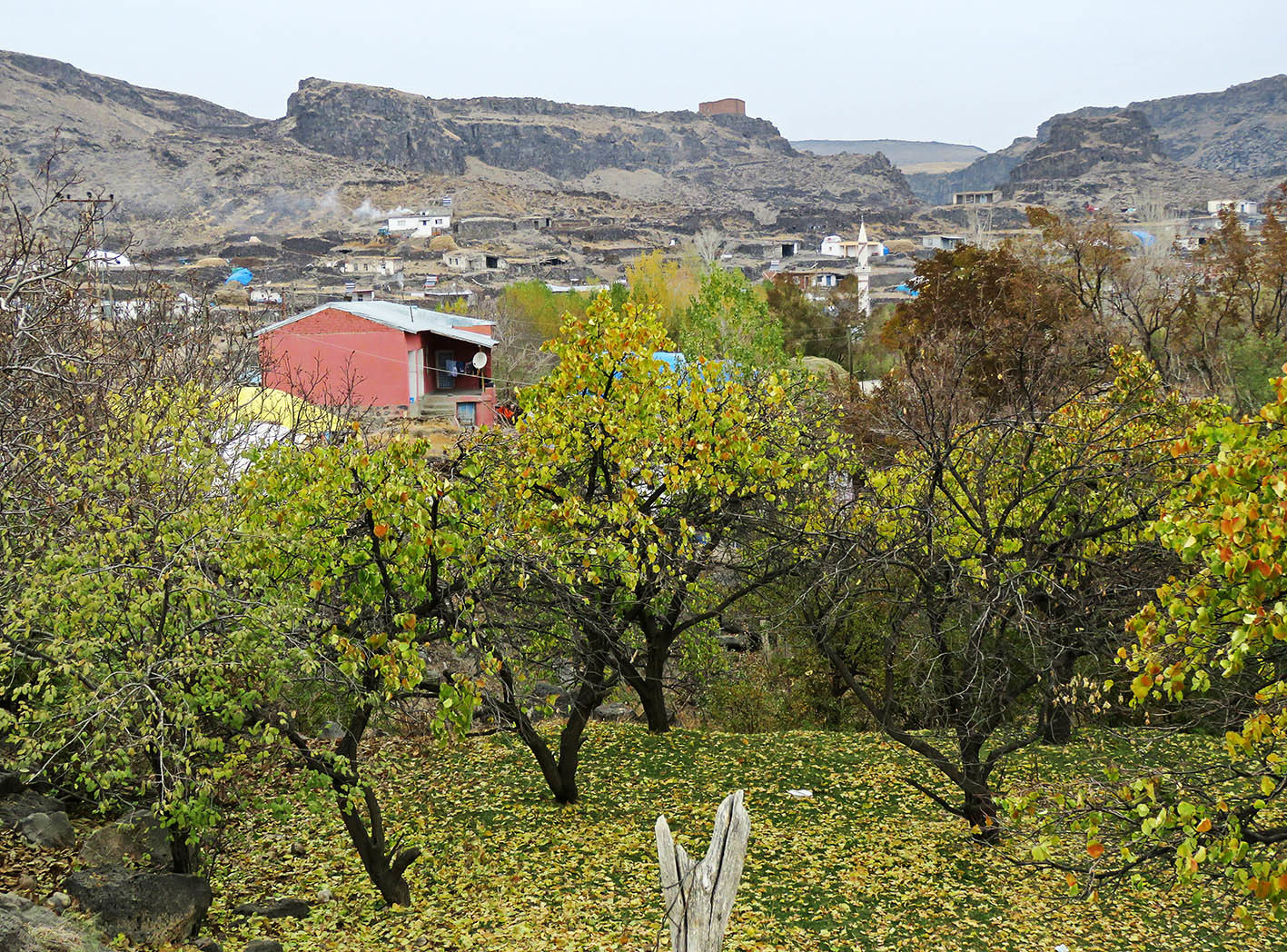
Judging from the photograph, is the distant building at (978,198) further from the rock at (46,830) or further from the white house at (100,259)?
the rock at (46,830)

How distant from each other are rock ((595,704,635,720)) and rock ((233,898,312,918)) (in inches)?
278

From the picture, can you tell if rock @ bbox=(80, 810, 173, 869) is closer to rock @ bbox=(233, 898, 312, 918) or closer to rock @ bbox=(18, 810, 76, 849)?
rock @ bbox=(18, 810, 76, 849)

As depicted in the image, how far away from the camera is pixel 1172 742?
39.6 feet

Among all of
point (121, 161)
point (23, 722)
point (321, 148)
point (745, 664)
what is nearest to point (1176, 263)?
point (745, 664)

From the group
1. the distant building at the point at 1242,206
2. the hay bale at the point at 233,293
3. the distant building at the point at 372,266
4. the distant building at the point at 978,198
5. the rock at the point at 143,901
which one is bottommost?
the rock at the point at 143,901

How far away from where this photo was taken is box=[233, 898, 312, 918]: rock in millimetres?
7406

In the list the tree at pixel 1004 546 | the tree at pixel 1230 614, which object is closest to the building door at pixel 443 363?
the tree at pixel 1004 546

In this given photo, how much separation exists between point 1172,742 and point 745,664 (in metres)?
5.76

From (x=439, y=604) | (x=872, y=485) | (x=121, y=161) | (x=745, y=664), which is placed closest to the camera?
(x=439, y=604)

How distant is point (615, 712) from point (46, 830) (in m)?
7.93

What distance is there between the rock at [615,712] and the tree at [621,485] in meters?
4.45

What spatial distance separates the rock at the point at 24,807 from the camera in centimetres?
814

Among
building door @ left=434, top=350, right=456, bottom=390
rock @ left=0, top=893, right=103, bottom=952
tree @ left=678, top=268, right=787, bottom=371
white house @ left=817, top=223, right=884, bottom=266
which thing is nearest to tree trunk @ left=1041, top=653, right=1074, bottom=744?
rock @ left=0, top=893, right=103, bottom=952

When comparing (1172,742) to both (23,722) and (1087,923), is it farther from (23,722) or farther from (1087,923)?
(23,722)
